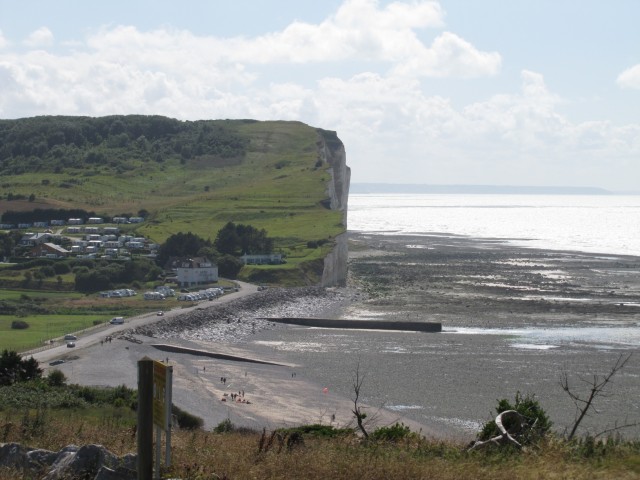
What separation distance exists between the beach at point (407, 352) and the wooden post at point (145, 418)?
19.9ft

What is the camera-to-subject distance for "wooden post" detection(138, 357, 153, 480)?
30.6ft

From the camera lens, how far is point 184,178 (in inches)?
6427

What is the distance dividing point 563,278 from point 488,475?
82.6 metres

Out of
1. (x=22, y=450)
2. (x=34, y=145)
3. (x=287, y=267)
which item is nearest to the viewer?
(x=22, y=450)

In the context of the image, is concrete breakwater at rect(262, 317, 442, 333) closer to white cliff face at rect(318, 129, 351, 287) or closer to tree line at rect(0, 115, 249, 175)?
white cliff face at rect(318, 129, 351, 287)

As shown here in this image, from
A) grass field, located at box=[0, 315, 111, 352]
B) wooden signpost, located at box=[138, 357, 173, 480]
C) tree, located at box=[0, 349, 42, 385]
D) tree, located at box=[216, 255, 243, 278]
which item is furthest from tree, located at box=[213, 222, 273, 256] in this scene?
wooden signpost, located at box=[138, 357, 173, 480]

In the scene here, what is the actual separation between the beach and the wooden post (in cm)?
608

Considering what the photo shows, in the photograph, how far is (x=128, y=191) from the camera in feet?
489

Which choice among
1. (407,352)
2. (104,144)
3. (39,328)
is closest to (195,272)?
(39,328)

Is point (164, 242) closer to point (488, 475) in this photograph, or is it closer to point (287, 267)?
point (287, 267)

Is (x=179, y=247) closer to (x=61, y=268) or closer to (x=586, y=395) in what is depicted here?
(x=61, y=268)

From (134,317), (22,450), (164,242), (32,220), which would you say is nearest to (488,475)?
(22,450)

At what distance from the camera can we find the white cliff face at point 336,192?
9406 cm

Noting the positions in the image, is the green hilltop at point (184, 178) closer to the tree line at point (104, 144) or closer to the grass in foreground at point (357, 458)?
the tree line at point (104, 144)
